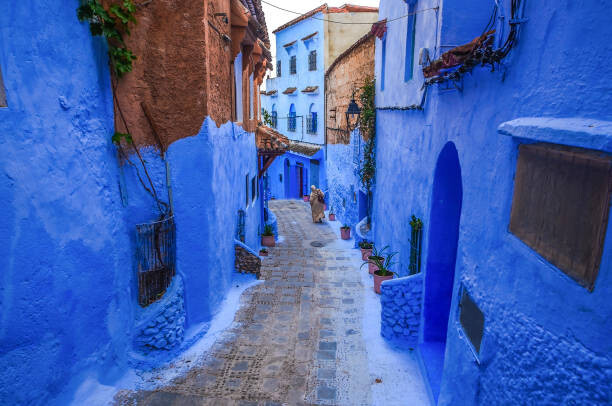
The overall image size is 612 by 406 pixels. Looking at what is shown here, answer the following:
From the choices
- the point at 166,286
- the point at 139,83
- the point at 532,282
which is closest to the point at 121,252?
the point at 166,286

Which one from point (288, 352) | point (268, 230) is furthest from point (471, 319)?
point (268, 230)

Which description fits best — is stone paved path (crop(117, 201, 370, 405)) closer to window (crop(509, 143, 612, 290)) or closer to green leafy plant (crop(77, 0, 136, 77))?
window (crop(509, 143, 612, 290))

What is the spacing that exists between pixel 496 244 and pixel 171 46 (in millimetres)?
5629

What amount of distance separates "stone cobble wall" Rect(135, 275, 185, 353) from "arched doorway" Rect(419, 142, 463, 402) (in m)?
4.08

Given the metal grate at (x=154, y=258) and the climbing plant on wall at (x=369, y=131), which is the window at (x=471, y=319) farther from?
the climbing plant on wall at (x=369, y=131)

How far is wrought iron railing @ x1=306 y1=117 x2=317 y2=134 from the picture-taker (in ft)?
72.7

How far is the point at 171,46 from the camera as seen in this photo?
6.20 metres

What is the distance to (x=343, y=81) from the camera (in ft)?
52.1

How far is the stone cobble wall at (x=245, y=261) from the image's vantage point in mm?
9141

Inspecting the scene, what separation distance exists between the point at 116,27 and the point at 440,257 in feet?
19.9

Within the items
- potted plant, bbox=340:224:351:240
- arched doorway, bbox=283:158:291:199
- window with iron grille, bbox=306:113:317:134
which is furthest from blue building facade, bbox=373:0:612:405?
arched doorway, bbox=283:158:291:199

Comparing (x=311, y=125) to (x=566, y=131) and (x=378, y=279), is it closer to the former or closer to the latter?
(x=378, y=279)

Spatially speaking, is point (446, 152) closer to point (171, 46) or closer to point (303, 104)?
point (171, 46)

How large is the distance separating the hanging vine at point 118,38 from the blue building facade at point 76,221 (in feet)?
0.35
